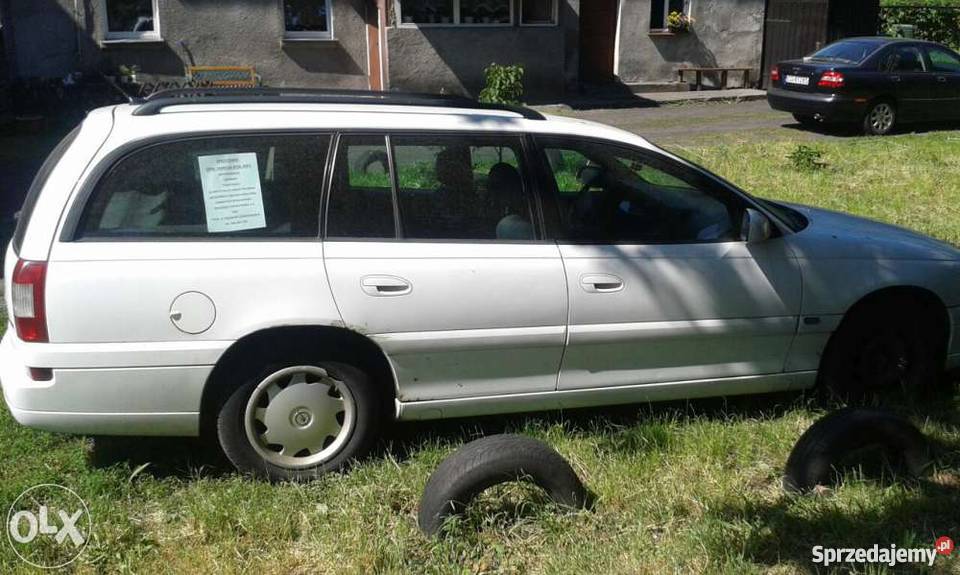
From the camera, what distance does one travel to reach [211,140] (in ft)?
13.6

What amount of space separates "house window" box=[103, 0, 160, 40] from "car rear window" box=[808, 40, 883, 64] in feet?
37.7

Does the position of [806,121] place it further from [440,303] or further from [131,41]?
[440,303]

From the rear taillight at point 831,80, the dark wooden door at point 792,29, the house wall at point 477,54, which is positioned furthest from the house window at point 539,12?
the rear taillight at point 831,80

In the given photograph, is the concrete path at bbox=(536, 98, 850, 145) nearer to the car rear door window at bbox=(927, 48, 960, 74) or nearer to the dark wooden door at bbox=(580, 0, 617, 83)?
the car rear door window at bbox=(927, 48, 960, 74)

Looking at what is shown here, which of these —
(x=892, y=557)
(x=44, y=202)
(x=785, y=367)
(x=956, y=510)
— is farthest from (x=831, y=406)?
(x=44, y=202)

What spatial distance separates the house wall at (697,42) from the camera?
21219mm

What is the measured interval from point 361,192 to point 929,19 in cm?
2411

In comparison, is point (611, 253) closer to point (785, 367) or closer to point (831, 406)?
point (785, 367)

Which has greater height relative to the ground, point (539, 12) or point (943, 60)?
point (539, 12)

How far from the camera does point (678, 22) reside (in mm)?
21281

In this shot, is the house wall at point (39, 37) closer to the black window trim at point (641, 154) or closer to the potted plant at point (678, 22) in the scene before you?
the potted plant at point (678, 22)

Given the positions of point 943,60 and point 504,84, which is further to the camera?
point 504,84

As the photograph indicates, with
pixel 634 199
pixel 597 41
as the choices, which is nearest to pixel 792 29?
pixel 597 41

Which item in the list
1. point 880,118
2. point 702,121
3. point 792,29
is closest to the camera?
point 880,118
